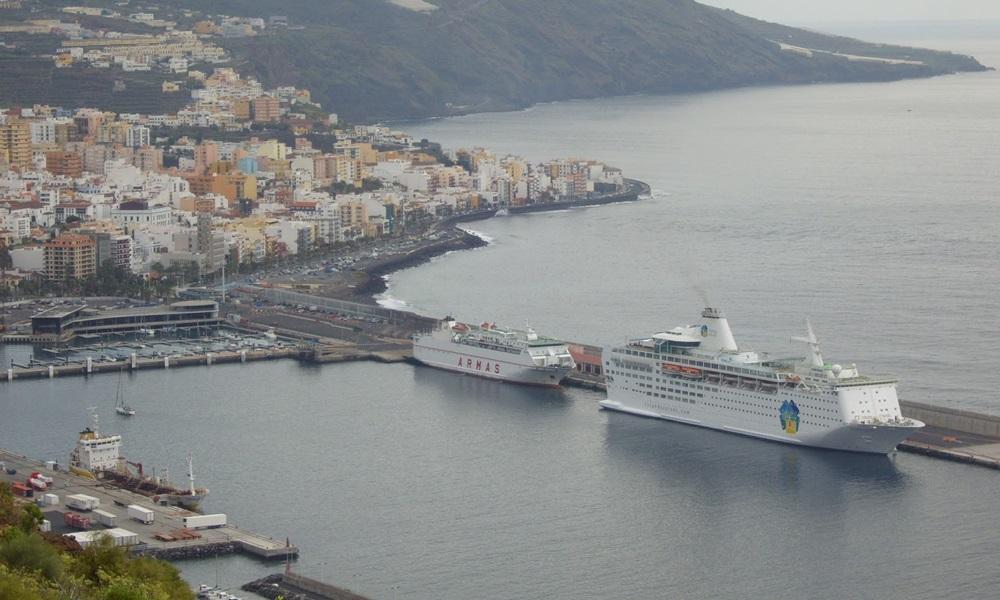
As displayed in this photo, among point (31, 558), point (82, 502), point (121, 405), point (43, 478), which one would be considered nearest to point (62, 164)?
point (121, 405)

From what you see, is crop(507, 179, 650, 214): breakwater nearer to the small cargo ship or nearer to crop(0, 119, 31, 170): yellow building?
crop(0, 119, 31, 170): yellow building

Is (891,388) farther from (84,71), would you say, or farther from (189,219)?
(84,71)

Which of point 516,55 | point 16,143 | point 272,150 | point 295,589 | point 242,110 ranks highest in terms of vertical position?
point 516,55

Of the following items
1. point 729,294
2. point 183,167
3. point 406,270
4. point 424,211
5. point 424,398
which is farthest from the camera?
point 183,167

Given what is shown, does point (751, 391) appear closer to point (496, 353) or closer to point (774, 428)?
Result: point (774, 428)

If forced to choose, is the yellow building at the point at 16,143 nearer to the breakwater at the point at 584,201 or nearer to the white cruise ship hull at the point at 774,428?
the breakwater at the point at 584,201

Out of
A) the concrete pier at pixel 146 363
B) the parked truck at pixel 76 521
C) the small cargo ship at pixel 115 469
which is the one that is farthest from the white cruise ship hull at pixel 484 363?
the parked truck at pixel 76 521

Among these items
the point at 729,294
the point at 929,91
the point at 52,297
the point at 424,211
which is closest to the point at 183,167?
the point at 424,211
